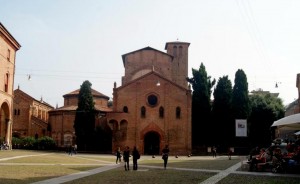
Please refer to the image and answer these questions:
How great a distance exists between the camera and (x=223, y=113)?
51.5 meters

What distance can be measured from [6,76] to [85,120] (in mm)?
13886

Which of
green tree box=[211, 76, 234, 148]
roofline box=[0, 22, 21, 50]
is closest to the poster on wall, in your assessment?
green tree box=[211, 76, 234, 148]

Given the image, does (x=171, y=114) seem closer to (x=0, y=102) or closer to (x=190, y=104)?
(x=190, y=104)

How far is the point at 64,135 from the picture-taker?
59000 mm

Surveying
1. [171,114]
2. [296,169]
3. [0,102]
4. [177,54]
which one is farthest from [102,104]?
[296,169]

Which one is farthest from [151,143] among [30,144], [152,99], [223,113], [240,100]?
[30,144]

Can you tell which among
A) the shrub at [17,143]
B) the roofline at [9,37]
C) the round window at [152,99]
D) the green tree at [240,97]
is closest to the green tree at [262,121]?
the green tree at [240,97]

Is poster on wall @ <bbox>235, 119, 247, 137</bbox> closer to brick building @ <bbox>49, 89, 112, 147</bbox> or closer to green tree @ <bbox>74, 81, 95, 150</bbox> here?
green tree @ <bbox>74, 81, 95, 150</bbox>

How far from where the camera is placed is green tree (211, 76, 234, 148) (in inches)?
2003

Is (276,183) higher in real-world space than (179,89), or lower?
lower

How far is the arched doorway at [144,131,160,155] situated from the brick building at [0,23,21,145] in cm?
1619

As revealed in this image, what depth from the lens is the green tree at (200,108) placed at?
51.7 meters

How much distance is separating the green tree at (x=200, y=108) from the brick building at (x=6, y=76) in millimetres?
23676

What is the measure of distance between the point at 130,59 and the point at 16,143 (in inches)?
790
